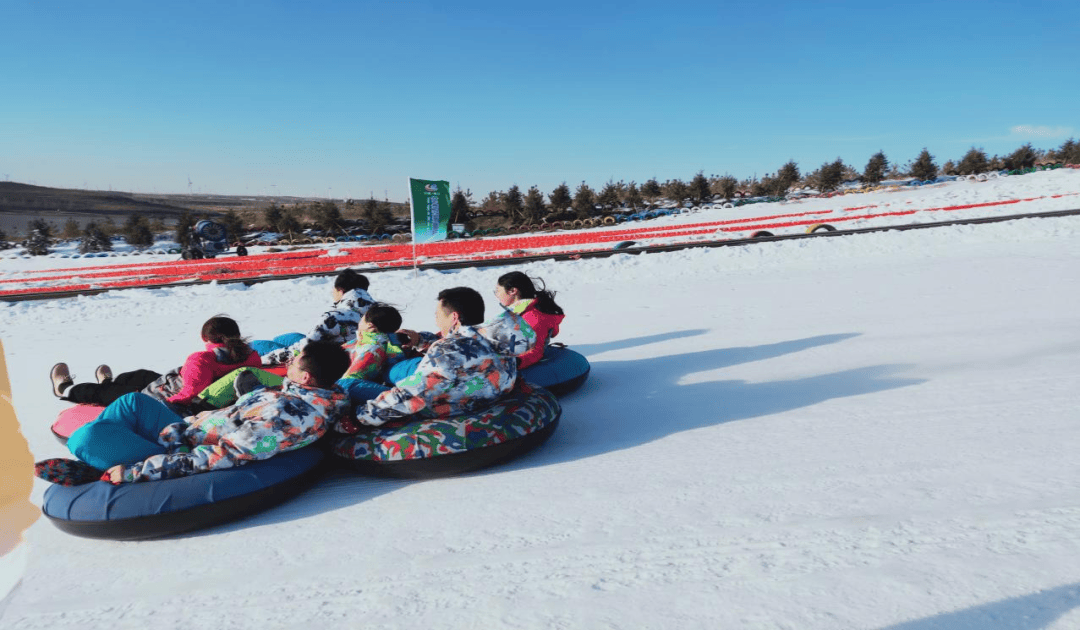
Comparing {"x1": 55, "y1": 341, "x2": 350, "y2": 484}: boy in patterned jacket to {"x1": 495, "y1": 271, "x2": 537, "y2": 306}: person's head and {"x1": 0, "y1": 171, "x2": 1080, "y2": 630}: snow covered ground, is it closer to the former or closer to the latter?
{"x1": 0, "y1": 171, "x2": 1080, "y2": 630}: snow covered ground

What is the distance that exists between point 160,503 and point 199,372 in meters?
1.63

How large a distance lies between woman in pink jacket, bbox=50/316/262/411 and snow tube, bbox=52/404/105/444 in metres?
0.20

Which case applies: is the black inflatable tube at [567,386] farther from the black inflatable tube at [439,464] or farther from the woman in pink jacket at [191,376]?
the woman in pink jacket at [191,376]

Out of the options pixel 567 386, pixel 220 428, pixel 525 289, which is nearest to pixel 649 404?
pixel 567 386

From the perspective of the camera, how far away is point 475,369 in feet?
12.6

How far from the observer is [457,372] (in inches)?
149

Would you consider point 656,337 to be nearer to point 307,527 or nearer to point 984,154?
point 307,527

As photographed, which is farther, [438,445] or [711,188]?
[711,188]

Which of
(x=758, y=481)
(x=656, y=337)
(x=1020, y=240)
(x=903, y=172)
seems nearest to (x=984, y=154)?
(x=903, y=172)

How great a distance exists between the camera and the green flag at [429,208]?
1214 cm

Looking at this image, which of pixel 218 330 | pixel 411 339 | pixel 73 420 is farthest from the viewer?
pixel 411 339

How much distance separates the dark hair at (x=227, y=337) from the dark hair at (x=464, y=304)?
1.81 metres

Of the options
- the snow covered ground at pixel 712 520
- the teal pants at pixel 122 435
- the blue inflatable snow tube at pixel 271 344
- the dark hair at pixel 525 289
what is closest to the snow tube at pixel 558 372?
the snow covered ground at pixel 712 520

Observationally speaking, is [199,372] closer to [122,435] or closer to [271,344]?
[122,435]
